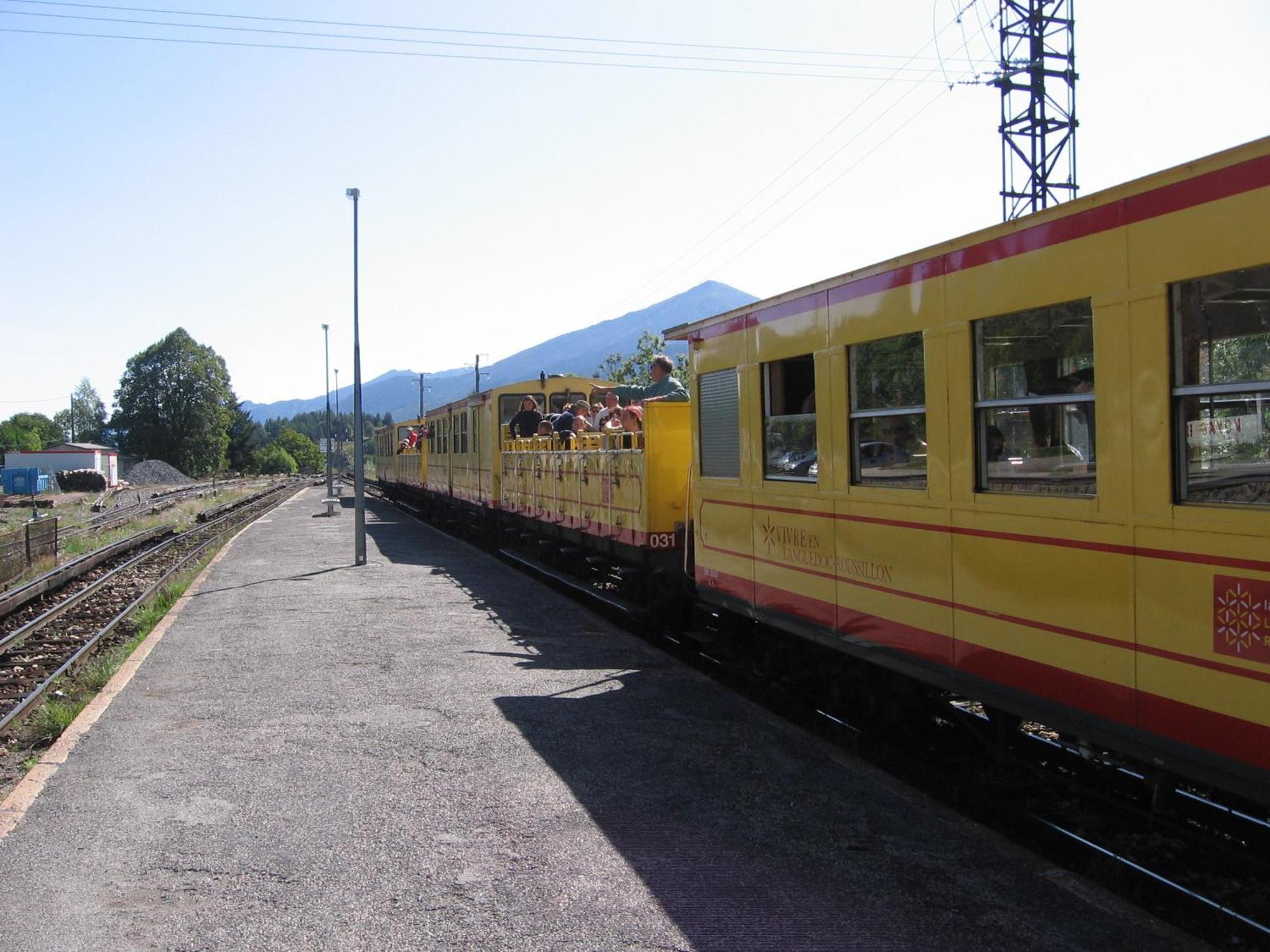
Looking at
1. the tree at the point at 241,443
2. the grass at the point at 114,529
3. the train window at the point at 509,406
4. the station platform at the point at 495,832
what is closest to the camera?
the station platform at the point at 495,832

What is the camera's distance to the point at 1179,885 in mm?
4094

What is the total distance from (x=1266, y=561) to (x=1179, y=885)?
A: 59.2 inches

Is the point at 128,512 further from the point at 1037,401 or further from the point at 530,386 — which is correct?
the point at 1037,401

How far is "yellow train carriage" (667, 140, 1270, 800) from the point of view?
3.55m

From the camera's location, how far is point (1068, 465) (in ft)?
14.1

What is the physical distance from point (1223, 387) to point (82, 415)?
17568cm

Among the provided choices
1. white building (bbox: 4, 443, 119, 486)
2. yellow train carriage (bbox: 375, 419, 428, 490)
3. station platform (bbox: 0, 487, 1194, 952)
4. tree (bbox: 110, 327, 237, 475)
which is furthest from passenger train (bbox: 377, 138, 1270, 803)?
tree (bbox: 110, 327, 237, 475)

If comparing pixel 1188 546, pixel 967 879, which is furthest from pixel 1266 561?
pixel 967 879

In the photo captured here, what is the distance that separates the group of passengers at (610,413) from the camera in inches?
402

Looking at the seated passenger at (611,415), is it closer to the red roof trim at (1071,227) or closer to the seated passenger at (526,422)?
the seated passenger at (526,422)

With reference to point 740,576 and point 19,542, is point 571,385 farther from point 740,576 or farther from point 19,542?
point 740,576

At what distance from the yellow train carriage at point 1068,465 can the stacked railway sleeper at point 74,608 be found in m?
6.36

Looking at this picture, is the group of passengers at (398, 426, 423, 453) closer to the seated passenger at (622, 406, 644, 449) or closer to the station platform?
the seated passenger at (622, 406, 644, 449)

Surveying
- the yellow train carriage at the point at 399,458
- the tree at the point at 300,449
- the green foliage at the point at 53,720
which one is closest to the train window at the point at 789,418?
the green foliage at the point at 53,720
